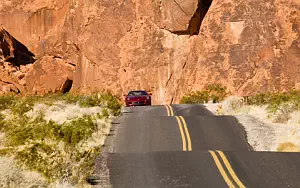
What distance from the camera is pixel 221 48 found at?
48875mm

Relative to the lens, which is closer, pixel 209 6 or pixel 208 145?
pixel 208 145

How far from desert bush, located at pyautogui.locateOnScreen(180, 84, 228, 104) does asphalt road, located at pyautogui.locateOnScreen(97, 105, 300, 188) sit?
62.1 ft

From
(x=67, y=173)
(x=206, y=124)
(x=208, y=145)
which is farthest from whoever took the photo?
(x=206, y=124)

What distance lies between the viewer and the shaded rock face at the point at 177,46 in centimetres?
4769

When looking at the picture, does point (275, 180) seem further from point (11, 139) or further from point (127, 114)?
point (127, 114)

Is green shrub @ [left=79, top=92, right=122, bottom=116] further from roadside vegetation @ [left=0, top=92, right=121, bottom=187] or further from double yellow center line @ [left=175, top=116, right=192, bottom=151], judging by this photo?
double yellow center line @ [left=175, top=116, right=192, bottom=151]

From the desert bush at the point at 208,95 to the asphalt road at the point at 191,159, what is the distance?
745 inches

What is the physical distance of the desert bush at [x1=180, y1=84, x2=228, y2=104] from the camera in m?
42.2

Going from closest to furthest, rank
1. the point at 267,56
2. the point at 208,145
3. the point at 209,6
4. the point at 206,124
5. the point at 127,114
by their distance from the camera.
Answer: the point at 208,145
the point at 206,124
the point at 127,114
the point at 267,56
the point at 209,6

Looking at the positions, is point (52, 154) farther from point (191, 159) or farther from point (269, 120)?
point (269, 120)

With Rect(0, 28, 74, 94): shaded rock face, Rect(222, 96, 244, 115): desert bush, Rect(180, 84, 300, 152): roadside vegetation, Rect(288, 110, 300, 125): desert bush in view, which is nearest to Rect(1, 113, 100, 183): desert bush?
Rect(180, 84, 300, 152): roadside vegetation

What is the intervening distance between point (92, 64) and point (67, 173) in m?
42.9

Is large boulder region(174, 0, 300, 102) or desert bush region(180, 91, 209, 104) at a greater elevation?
large boulder region(174, 0, 300, 102)

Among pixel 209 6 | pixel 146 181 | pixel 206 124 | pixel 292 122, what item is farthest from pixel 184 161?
pixel 209 6
